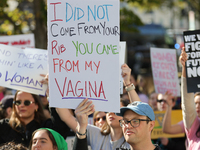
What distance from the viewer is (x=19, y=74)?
3.80 meters

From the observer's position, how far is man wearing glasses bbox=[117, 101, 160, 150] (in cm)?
250

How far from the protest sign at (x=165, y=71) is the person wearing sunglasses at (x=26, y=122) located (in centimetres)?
178

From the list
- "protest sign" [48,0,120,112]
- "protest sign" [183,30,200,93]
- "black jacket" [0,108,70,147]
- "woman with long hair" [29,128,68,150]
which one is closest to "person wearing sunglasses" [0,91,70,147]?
"black jacket" [0,108,70,147]

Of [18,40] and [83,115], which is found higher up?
[18,40]

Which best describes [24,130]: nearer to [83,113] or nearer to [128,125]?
[83,113]

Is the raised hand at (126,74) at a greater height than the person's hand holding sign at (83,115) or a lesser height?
greater

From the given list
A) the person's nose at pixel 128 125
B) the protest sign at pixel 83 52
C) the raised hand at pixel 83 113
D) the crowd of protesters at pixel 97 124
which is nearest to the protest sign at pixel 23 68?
the crowd of protesters at pixel 97 124

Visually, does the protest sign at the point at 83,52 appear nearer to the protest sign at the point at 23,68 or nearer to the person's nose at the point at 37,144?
the person's nose at the point at 37,144

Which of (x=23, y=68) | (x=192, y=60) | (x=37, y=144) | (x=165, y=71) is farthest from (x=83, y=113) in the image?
(x=165, y=71)

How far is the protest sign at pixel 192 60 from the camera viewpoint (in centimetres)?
323

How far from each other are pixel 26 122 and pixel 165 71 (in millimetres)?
2169

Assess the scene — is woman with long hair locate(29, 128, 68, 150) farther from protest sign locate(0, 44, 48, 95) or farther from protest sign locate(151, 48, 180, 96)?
protest sign locate(151, 48, 180, 96)

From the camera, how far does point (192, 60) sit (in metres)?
3.38

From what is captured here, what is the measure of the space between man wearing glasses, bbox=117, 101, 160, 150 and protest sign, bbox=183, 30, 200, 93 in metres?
0.82
